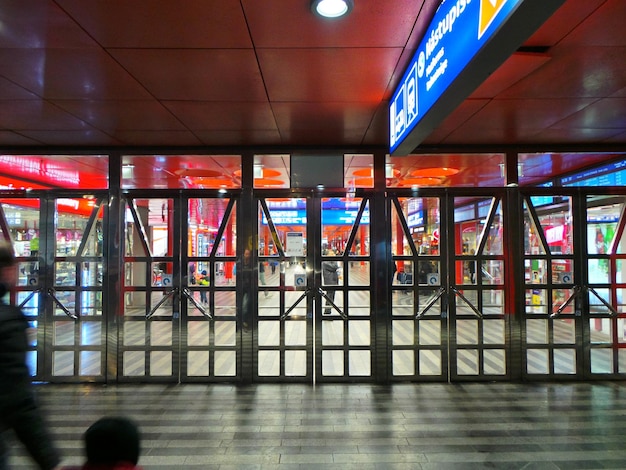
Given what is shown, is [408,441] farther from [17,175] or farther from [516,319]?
[17,175]

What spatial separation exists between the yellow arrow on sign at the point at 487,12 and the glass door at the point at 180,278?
4.20m

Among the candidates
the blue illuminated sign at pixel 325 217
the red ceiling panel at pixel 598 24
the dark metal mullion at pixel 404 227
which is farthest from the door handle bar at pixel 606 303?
the red ceiling panel at pixel 598 24

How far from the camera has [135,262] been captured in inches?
213

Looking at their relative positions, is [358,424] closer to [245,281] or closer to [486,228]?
[245,281]

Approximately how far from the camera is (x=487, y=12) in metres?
1.52

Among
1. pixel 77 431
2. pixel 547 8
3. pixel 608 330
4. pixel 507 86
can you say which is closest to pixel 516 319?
pixel 608 330

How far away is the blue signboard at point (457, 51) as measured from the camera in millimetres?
1400

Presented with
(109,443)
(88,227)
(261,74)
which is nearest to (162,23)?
(261,74)

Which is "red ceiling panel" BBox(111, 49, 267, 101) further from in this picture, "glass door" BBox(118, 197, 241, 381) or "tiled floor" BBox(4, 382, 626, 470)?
"tiled floor" BBox(4, 382, 626, 470)

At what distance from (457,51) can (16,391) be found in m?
2.61

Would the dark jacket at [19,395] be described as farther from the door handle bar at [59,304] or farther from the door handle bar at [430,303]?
the door handle bar at [430,303]

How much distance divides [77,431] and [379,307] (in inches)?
140

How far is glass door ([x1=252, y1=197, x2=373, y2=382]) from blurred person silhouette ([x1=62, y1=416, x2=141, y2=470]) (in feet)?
13.6

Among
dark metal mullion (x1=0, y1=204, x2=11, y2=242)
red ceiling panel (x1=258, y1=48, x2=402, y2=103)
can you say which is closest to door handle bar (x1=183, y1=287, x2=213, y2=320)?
dark metal mullion (x1=0, y1=204, x2=11, y2=242)
